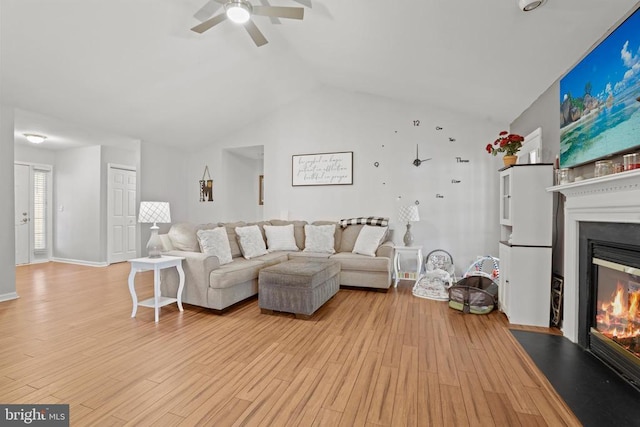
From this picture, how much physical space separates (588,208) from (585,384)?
4.02 ft

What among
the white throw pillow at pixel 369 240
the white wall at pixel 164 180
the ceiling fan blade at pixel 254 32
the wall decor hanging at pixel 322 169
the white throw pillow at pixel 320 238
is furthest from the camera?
the white wall at pixel 164 180

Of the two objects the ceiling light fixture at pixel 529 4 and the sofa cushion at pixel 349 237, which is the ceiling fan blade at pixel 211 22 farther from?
the sofa cushion at pixel 349 237

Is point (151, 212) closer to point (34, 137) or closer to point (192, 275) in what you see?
point (192, 275)

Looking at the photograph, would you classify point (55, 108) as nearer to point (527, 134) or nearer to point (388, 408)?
A: point (388, 408)

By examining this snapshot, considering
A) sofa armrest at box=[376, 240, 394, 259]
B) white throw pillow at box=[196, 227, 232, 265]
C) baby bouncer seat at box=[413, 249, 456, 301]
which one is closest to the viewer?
white throw pillow at box=[196, 227, 232, 265]

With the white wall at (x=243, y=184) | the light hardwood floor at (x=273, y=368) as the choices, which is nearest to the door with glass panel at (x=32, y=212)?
the light hardwood floor at (x=273, y=368)

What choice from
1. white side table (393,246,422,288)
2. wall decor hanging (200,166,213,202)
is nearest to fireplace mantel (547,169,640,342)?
white side table (393,246,422,288)

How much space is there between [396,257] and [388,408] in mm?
2916

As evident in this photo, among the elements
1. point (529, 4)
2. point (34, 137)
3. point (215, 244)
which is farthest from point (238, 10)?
point (34, 137)

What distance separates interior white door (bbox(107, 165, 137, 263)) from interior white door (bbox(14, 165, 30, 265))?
1.59m

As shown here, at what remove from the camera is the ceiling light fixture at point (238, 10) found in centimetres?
235

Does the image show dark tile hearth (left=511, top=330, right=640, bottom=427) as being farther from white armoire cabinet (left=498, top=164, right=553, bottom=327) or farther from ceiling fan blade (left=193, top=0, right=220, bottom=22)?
ceiling fan blade (left=193, top=0, right=220, bottom=22)

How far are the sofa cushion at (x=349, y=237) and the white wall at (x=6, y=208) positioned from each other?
419 cm

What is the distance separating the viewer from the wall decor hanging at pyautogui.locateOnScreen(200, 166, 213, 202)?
19.7 feet
